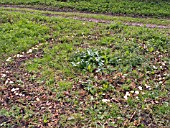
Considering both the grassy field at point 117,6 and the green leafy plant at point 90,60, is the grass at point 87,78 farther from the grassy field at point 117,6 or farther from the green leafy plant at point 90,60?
the grassy field at point 117,6

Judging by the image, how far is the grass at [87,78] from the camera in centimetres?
549

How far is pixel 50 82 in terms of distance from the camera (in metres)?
6.64

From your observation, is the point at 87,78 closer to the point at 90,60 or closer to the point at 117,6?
the point at 90,60

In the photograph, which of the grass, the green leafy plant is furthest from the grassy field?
the green leafy plant

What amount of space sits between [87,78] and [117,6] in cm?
826

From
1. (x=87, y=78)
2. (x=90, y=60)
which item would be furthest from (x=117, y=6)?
(x=87, y=78)

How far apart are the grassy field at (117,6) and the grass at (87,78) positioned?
3321 mm

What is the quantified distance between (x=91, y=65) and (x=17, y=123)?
276cm

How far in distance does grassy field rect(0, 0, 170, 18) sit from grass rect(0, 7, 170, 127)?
3321 mm

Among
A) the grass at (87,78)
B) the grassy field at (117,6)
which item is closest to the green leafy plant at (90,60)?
the grass at (87,78)

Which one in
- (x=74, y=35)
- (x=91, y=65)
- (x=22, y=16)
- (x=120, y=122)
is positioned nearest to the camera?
(x=120, y=122)

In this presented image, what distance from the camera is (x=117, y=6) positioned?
14.0m

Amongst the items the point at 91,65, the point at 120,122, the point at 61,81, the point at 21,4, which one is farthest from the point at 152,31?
the point at 21,4

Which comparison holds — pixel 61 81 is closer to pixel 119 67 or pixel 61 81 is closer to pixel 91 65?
pixel 91 65
